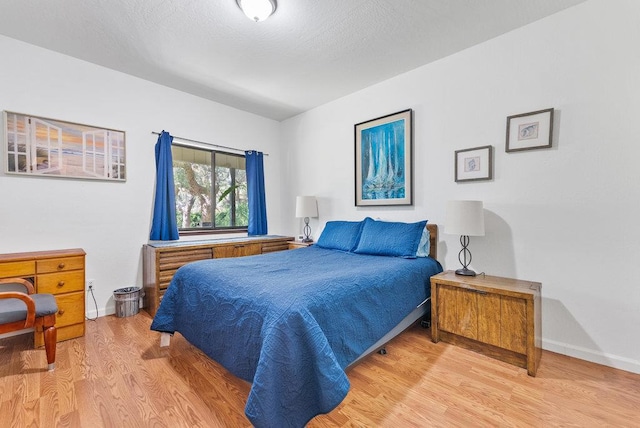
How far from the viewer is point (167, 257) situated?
3.00 metres

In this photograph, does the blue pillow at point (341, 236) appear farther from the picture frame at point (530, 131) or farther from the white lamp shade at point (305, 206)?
the picture frame at point (530, 131)

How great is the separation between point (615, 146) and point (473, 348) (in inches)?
71.3

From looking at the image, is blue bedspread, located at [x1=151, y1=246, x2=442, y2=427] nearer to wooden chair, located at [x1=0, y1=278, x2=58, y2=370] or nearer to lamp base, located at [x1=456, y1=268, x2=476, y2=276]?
lamp base, located at [x1=456, y1=268, x2=476, y2=276]

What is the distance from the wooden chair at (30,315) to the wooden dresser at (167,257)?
904mm

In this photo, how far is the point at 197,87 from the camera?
347 cm

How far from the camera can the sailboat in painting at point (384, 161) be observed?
3.20m

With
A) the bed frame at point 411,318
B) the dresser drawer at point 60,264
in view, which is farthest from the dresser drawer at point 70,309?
the bed frame at point 411,318

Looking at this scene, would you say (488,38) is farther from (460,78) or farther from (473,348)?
(473,348)

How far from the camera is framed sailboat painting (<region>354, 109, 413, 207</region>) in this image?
313cm

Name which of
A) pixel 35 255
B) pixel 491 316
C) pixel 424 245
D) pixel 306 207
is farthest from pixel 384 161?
pixel 35 255

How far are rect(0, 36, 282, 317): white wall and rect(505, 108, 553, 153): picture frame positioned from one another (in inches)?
141

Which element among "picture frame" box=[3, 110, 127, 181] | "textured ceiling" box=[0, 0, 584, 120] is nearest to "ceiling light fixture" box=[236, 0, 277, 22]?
"textured ceiling" box=[0, 0, 584, 120]

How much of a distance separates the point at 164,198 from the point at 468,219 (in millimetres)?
3279

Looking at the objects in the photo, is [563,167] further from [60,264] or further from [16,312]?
[60,264]
